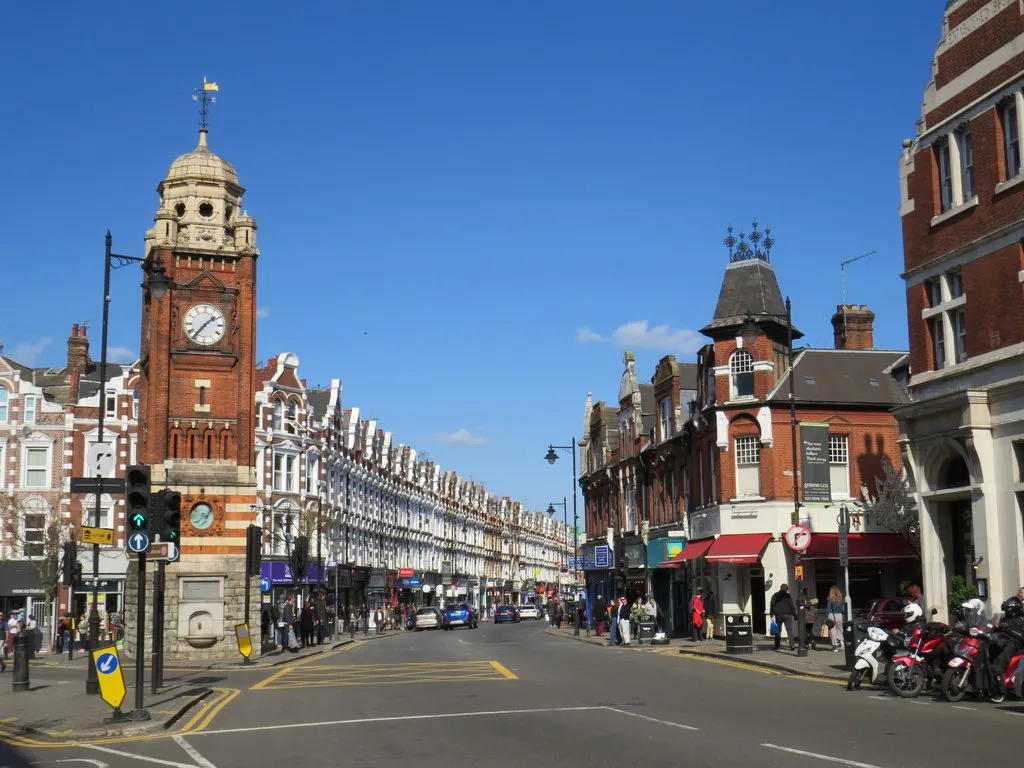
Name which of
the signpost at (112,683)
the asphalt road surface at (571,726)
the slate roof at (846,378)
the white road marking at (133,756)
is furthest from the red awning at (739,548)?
the white road marking at (133,756)

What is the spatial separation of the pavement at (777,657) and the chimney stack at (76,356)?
36986mm

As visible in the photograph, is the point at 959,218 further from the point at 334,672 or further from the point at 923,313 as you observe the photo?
the point at 334,672

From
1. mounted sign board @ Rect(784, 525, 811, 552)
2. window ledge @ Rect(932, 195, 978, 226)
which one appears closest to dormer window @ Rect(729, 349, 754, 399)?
mounted sign board @ Rect(784, 525, 811, 552)

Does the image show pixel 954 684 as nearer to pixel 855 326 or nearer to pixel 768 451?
pixel 768 451

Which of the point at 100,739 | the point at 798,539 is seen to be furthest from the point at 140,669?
the point at 798,539

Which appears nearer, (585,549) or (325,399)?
(585,549)

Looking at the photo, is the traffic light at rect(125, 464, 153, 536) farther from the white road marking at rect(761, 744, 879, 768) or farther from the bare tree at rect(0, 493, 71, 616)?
the bare tree at rect(0, 493, 71, 616)

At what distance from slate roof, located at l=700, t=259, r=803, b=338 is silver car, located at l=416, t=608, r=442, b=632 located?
33.0 metres

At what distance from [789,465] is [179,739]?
104 feet

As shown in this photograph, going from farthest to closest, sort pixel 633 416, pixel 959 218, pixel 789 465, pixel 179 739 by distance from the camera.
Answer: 1. pixel 633 416
2. pixel 789 465
3. pixel 959 218
4. pixel 179 739

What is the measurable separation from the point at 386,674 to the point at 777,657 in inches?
396

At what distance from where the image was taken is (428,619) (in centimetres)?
7094

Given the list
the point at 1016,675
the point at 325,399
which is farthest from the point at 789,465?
the point at 325,399

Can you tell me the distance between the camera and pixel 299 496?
69.6 m
